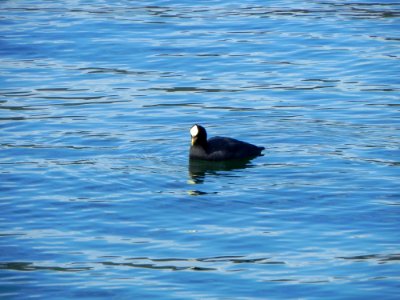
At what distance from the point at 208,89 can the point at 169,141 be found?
3661mm

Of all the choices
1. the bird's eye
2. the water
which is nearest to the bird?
the bird's eye

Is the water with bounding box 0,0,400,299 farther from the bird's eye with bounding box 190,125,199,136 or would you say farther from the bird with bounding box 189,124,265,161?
the bird's eye with bounding box 190,125,199,136

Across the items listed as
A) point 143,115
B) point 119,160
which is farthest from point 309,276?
point 143,115

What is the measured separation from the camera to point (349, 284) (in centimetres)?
1201

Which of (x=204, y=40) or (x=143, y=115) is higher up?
(x=204, y=40)

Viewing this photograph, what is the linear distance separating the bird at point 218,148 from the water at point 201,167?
0.22 meters

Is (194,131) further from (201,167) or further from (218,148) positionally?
(201,167)

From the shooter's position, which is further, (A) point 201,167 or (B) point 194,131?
(B) point 194,131

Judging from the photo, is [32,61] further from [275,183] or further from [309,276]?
[309,276]

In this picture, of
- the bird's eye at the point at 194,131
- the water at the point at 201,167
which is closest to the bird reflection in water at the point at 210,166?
the water at the point at 201,167

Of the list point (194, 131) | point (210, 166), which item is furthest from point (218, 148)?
point (194, 131)

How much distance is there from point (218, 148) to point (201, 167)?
0.42 meters

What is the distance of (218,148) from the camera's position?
683 inches

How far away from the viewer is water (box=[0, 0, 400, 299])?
41.2ft
